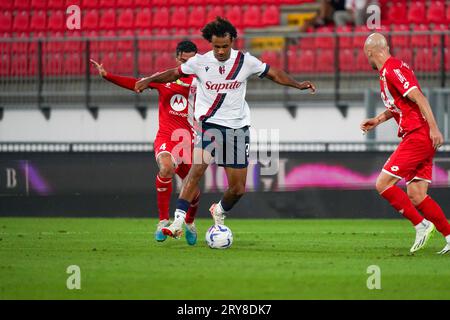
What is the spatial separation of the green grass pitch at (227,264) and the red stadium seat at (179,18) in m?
10.9

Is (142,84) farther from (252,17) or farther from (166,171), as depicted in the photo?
(252,17)

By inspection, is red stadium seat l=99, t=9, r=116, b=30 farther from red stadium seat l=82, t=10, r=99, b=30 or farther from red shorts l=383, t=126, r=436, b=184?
red shorts l=383, t=126, r=436, b=184

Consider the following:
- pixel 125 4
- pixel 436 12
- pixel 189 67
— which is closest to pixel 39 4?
pixel 125 4

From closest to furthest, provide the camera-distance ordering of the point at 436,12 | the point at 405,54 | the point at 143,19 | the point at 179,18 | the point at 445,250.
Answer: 1. the point at 445,250
2. the point at 405,54
3. the point at 436,12
4. the point at 179,18
5. the point at 143,19

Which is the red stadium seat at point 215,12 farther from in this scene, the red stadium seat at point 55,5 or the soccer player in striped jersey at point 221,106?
the soccer player in striped jersey at point 221,106

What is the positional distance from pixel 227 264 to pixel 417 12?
14.2 m

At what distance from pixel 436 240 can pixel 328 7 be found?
1236 centimetres

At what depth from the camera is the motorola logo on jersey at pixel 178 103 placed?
12617mm

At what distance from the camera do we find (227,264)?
969 cm

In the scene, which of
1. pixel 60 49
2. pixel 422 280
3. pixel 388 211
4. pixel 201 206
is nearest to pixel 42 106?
pixel 60 49

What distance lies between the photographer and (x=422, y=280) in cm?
862

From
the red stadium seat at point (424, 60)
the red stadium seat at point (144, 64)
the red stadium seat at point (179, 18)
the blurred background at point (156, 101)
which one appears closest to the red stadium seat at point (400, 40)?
the blurred background at point (156, 101)

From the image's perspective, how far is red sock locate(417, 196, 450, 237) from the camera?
10422 millimetres

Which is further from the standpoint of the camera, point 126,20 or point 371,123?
point 126,20
